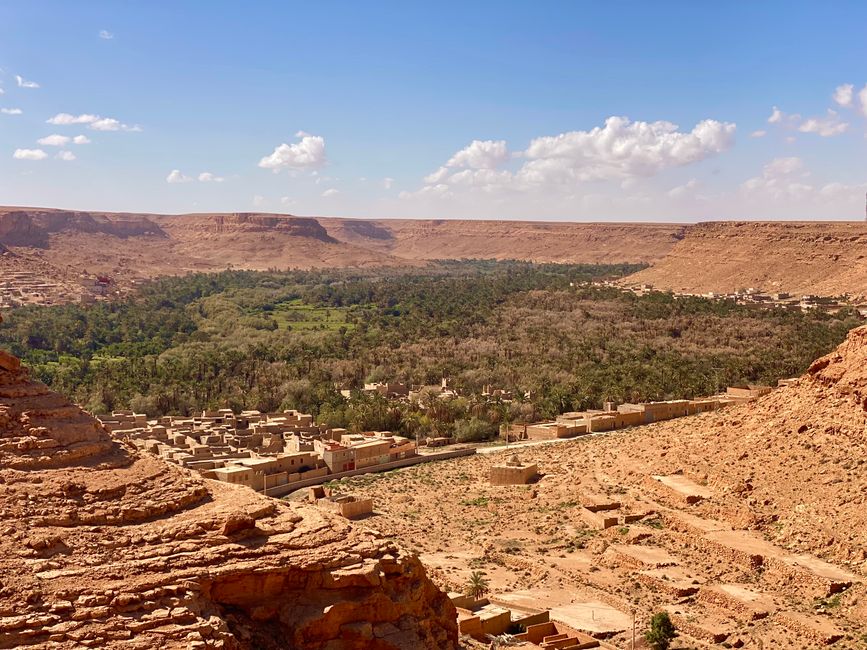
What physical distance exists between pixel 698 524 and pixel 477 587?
30.0 feet

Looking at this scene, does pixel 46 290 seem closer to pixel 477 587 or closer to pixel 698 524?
pixel 698 524

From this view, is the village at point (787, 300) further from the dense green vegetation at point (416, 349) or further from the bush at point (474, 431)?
the bush at point (474, 431)

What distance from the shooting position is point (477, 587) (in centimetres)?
2612

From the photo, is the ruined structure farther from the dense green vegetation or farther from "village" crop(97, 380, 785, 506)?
the dense green vegetation

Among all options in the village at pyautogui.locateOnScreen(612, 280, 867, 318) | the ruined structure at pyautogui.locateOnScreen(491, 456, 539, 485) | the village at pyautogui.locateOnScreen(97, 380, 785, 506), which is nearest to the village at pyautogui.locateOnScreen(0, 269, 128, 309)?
the village at pyautogui.locateOnScreen(612, 280, 867, 318)

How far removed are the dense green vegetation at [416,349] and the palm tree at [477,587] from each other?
85.6 feet

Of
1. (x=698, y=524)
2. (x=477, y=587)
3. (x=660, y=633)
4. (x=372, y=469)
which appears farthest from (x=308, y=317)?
(x=660, y=633)

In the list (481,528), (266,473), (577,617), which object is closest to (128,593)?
(577,617)

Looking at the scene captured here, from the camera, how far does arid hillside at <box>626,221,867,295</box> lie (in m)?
123

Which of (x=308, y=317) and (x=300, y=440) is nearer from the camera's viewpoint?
(x=300, y=440)

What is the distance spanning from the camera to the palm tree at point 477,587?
26005 mm

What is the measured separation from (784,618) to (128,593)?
16.9m

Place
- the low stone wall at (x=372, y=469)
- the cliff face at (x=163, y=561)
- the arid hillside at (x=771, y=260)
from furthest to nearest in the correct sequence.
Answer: the arid hillside at (x=771, y=260) < the low stone wall at (x=372, y=469) < the cliff face at (x=163, y=561)

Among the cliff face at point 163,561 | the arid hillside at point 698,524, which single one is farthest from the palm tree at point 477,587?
the cliff face at point 163,561
